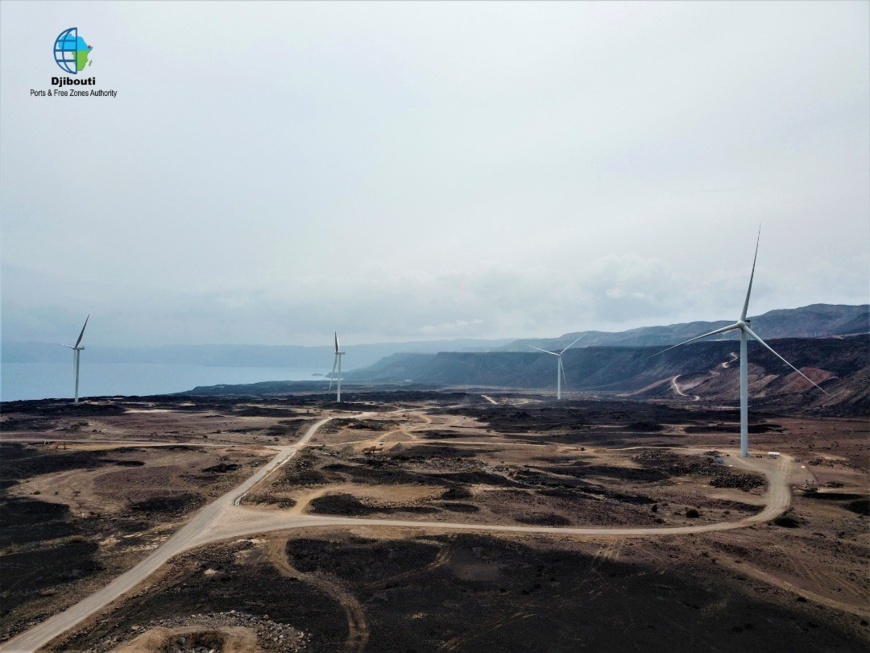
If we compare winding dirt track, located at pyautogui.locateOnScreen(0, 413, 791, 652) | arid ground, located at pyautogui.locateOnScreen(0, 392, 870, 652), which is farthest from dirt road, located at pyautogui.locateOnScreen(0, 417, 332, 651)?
arid ground, located at pyautogui.locateOnScreen(0, 392, 870, 652)

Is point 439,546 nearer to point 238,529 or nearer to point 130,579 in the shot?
point 238,529

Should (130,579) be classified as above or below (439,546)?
above

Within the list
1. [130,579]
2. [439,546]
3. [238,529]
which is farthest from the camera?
[238,529]

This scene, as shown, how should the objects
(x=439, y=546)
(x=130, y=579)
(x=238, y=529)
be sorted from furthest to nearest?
1. (x=238, y=529)
2. (x=439, y=546)
3. (x=130, y=579)

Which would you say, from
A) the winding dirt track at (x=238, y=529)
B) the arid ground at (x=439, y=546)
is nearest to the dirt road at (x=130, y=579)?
the winding dirt track at (x=238, y=529)

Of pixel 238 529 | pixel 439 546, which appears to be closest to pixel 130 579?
pixel 238 529

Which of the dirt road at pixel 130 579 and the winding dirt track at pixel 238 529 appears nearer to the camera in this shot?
the dirt road at pixel 130 579

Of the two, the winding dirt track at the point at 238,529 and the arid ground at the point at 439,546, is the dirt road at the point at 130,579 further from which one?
the arid ground at the point at 439,546

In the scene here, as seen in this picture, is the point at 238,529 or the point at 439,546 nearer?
the point at 439,546
